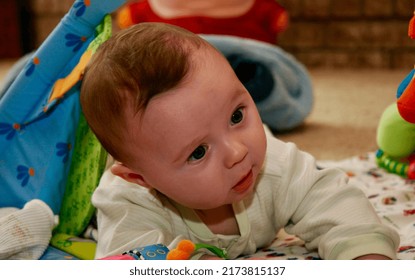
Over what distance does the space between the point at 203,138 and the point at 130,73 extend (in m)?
0.09

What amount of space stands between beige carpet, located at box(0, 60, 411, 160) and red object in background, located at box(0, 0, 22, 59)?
1288 millimetres

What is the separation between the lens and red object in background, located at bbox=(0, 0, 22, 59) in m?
2.63

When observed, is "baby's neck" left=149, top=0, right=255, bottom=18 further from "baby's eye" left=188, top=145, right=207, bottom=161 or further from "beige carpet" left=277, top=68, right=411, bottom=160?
"baby's eye" left=188, top=145, right=207, bottom=161

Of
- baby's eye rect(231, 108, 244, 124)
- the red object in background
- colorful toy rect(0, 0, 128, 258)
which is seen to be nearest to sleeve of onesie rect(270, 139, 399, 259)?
baby's eye rect(231, 108, 244, 124)

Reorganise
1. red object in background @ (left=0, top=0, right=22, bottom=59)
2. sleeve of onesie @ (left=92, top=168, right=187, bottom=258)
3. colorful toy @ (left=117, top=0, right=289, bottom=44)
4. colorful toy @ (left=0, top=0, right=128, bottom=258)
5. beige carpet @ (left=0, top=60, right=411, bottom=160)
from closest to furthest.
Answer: sleeve of onesie @ (left=92, top=168, right=187, bottom=258) < colorful toy @ (left=0, top=0, right=128, bottom=258) < beige carpet @ (left=0, top=60, right=411, bottom=160) < colorful toy @ (left=117, top=0, right=289, bottom=44) < red object in background @ (left=0, top=0, right=22, bottom=59)

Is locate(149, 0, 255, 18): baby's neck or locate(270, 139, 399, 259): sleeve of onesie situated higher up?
locate(270, 139, 399, 259): sleeve of onesie

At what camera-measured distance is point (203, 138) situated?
605 mm

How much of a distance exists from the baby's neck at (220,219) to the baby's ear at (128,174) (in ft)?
0.29

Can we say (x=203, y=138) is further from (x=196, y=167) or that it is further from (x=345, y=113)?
(x=345, y=113)

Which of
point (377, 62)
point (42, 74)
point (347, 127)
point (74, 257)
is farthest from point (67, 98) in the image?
point (377, 62)

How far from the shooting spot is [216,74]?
62cm

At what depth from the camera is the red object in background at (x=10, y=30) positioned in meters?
2.63

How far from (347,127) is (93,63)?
89 cm

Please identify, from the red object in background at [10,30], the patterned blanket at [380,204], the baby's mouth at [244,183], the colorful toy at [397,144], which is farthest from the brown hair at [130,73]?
the red object in background at [10,30]
